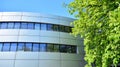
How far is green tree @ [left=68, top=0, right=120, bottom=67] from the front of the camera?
1270 cm

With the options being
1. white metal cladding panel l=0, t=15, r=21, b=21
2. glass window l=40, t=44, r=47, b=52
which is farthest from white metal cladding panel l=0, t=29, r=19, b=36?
glass window l=40, t=44, r=47, b=52

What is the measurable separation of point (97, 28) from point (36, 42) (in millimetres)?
10437

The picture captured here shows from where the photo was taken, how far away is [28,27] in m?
23.7

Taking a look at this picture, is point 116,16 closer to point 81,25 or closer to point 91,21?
point 91,21

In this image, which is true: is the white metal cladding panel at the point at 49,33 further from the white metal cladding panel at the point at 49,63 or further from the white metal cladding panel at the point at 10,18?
the white metal cladding panel at the point at 10,18

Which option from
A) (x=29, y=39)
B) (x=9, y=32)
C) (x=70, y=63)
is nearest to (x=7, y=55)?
(x=9, y=32)

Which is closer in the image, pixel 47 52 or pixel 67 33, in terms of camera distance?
pixel 47 52

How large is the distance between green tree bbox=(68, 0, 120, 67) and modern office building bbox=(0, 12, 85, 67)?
841 cm

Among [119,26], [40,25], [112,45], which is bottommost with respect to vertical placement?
[112,45]

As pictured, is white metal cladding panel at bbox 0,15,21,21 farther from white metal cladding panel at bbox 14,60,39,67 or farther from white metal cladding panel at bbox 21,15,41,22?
white metal cladding panel at bbox 14,60,39,67

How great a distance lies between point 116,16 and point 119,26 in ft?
1.83

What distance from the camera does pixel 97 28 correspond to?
14.5 meters

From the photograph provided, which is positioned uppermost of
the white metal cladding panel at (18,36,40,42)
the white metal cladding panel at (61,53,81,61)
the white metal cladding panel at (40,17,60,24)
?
the white metal cladding panel at (40,17,60,24)

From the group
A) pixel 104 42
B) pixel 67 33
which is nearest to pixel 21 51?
pixel 67 33
